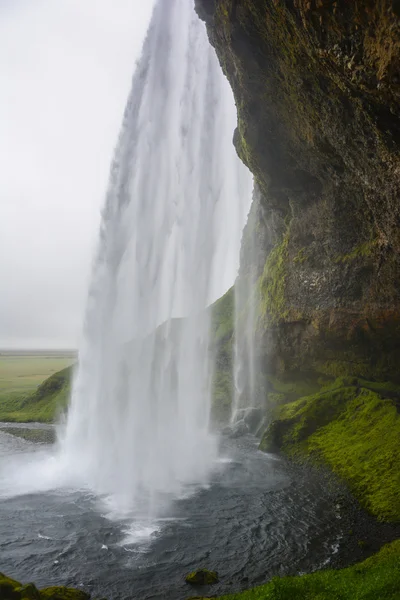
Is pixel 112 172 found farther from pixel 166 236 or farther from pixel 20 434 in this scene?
pixel 20 434

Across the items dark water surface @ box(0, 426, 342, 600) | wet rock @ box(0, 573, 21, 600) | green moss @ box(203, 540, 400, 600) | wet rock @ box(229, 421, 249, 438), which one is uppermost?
green moss @ box(203, 540, 400, 600)

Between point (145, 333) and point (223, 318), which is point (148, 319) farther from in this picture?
point (223, 318)

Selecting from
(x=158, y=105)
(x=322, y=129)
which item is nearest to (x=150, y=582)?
(x=322, y=129)

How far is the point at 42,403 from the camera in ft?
191

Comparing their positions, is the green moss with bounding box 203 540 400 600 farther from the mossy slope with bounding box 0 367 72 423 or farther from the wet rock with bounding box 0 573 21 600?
the mossy slope with bounding box 0 367 72 423

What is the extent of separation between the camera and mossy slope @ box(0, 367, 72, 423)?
53175 millimetres

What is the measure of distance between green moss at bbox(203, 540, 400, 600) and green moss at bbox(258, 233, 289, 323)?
28632 mm

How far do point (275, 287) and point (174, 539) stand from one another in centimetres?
2968

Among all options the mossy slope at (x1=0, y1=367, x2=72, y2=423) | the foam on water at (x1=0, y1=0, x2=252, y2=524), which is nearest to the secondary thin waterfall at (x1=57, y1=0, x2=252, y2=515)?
the foam on water at (x1=0, y1=0, x2=252, y2=524)

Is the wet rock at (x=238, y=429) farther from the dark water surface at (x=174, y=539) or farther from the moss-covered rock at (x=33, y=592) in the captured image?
the moss-covered rock at (x=33, y=592)

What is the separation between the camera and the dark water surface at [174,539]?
14.6 meters

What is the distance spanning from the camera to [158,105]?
122ft

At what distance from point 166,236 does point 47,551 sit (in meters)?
24.5

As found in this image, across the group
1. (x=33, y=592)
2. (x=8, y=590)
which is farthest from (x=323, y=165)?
(x=8, y=590)
